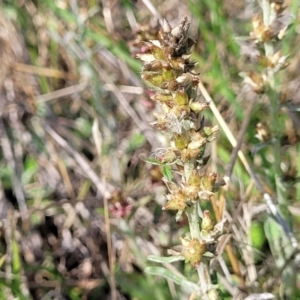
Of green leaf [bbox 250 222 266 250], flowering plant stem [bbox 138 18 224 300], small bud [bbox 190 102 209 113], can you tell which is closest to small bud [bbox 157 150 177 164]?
flowering plant stem [bbox 138 18 224 300]

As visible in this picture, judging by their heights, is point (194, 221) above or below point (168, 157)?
below

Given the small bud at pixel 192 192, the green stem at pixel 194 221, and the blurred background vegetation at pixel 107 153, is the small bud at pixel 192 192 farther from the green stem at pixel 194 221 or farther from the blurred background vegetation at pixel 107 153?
the blurred background vegetation at pixel 107 153

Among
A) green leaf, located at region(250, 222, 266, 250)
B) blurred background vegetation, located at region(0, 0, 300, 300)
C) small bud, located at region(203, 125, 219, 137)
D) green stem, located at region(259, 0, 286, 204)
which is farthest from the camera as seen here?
green leaf, located at region(250, 222, 266, 250)

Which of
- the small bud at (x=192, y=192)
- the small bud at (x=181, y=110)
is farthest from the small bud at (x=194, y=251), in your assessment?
the small bud at (x=181, y=110)

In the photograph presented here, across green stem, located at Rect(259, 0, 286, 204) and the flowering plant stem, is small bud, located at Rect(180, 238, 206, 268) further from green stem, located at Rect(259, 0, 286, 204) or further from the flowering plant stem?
green stem, located at Rect(259, 0, 286, 204)

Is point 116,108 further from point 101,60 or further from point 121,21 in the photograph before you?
point 121,21

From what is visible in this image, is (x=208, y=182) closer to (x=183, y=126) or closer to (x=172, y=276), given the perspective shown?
(x=183, y=126)

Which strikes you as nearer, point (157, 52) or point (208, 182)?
point (157, 52)

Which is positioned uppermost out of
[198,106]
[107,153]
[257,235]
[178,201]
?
[198,106]

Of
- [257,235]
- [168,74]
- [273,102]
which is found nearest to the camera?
[168,74]

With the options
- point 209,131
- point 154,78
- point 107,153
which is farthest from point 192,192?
point 107,153
